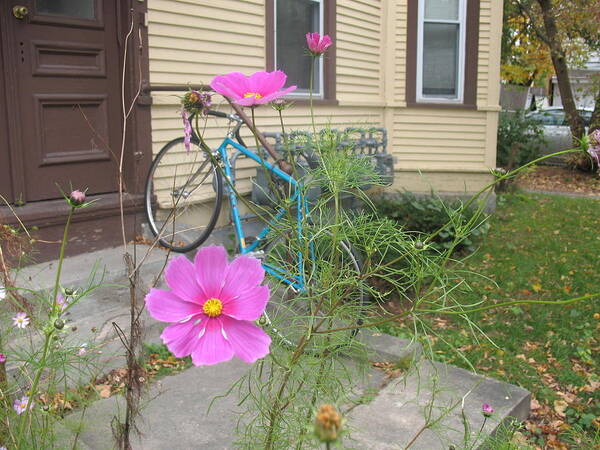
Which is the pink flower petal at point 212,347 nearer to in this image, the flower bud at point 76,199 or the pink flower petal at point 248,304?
the pink flower petal at point 248,304

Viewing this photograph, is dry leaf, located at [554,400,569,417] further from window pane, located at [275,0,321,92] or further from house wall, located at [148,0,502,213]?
window pane, located at [275,0,321,92]

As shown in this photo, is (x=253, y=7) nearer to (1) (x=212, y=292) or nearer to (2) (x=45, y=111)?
(2) (x=45, y=111)

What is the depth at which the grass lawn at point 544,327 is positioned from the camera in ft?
11.7

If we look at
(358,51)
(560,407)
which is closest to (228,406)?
(560,407)

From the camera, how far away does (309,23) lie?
7184 millimetres

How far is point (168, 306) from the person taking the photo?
976 mm

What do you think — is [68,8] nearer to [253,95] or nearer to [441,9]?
[253,95]

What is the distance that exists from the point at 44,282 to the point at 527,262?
4.58 m

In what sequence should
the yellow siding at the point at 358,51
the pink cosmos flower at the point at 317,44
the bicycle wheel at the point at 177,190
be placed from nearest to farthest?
the pink cosmos flower at the point at 317,44, the bicycle wheel at the point at 177,190, the yellow siding at the point at 358,51

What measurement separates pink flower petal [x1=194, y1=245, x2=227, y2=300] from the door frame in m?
3.29

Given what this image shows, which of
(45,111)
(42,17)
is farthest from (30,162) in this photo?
(42,17)

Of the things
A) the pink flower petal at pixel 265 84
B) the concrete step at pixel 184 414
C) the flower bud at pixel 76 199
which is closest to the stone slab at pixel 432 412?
the concrete step at pixel 184 414

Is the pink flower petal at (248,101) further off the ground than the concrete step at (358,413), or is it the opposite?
the pink flower petal at (248,101)

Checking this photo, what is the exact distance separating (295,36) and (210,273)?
6.39 meters
